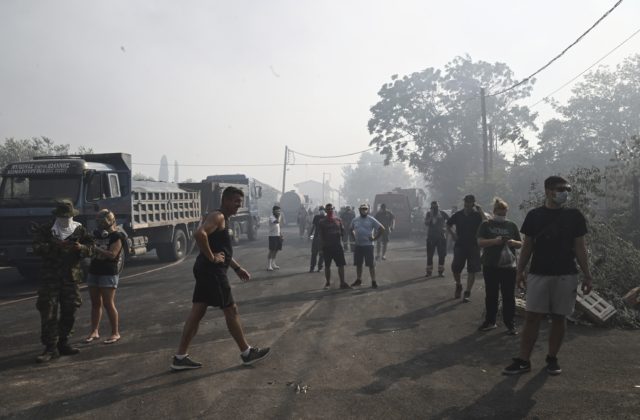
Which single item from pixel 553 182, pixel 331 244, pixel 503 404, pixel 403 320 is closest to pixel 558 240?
pixel 553 182

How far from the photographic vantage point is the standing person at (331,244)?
381 inches

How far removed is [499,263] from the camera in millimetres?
6340

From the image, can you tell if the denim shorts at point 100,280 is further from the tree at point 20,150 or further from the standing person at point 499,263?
the tree at point 20,150

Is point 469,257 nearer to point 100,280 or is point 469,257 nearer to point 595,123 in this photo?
point 100,280

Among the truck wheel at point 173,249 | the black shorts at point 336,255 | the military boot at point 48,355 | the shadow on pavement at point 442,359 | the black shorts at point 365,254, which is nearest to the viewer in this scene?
the shadow on pavement at point 442,359

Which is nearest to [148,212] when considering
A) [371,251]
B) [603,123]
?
[371,251]

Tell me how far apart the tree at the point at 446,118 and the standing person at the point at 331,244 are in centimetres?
3349

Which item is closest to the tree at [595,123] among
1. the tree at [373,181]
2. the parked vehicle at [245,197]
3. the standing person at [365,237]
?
the parked vehicle at [245,197]

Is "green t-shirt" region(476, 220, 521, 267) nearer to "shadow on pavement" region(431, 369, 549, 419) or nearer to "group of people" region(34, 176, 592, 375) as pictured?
"group of people" region(34, 176, 592, 375)

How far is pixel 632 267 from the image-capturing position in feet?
25.8

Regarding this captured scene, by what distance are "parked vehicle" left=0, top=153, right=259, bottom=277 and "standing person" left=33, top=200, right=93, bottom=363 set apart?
623cm

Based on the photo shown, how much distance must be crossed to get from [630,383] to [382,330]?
291cm

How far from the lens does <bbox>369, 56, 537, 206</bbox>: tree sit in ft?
136

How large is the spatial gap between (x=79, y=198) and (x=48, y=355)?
6.91 metres
